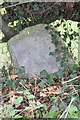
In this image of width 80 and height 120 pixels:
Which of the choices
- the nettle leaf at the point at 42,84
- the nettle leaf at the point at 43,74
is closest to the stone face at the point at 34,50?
the nettle leaf at the point at 43,74

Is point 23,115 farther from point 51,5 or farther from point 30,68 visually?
point 51,5

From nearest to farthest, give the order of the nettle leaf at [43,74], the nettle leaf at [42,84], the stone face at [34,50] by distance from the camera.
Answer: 1. the nettle leaf at [42,84]
2. the nettle leaf at [43,74]
3. the stone face at [34,50]

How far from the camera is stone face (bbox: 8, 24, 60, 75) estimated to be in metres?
2.79

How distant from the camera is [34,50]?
2.86 meters

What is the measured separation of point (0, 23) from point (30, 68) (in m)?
0.46

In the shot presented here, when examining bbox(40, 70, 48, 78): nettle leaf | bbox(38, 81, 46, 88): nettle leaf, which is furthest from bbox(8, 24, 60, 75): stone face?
bbox(38, 81, 46, 88): nettle leaf

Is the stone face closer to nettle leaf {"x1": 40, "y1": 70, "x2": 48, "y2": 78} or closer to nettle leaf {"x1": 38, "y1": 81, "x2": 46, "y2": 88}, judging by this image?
nettle leaf {"x1": 40, "y1": 70, "x2": 48, "y2": 78}

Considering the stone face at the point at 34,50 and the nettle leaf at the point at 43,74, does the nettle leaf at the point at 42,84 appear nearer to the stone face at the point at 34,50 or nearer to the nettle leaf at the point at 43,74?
the nettle leaf at the point at 43,74

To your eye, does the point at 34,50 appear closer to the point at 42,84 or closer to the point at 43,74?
the point at 43,74

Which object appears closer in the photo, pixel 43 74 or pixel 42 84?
pixel 42 84

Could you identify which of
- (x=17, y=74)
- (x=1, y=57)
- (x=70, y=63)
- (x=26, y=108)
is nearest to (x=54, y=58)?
(x=70, y=63)

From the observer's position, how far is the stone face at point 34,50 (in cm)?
279

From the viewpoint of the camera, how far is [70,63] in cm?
271

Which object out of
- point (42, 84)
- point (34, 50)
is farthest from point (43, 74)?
point (34, 50)
